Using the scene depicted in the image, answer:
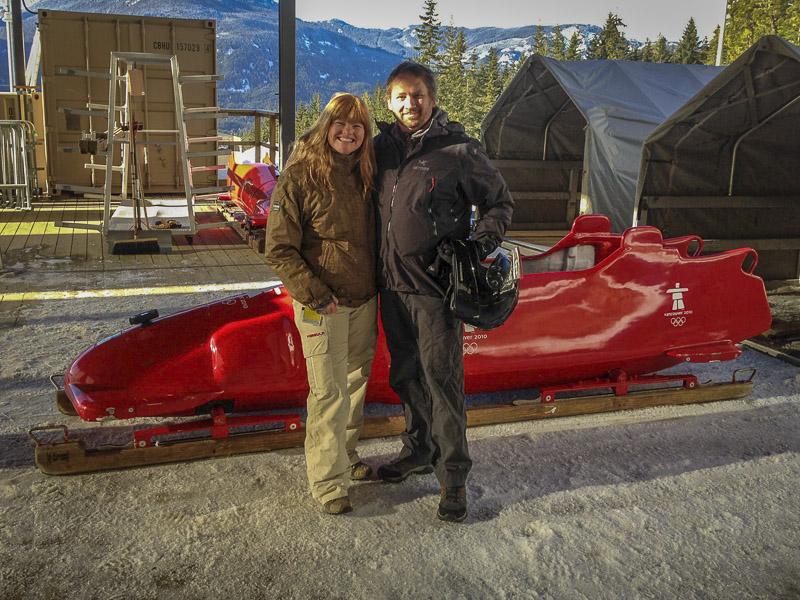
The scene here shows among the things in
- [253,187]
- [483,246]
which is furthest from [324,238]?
[253,187]

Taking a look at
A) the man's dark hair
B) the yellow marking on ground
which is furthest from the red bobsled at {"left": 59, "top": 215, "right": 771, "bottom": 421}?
the yellow marking on ground

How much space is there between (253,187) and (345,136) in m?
7.40

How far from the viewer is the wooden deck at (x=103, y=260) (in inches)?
284

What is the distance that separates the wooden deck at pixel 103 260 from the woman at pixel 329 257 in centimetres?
453

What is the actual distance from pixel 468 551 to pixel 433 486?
22.1 inches

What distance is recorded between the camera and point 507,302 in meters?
3.04

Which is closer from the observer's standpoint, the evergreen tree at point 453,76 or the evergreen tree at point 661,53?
the evergreen tree at point 661,53

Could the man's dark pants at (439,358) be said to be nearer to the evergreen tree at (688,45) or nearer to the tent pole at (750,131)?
the tent pole at (750,131)

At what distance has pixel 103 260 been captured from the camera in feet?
26.5

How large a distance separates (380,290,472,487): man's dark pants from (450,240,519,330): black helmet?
128 millimetres

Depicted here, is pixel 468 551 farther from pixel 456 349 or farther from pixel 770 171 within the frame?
pixel 770 171

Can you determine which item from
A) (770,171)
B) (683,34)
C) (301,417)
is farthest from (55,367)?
(683,34)

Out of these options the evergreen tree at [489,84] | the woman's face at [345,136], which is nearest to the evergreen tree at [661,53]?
the evergreen tree at [489,84]

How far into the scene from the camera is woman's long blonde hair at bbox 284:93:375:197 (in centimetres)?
285
